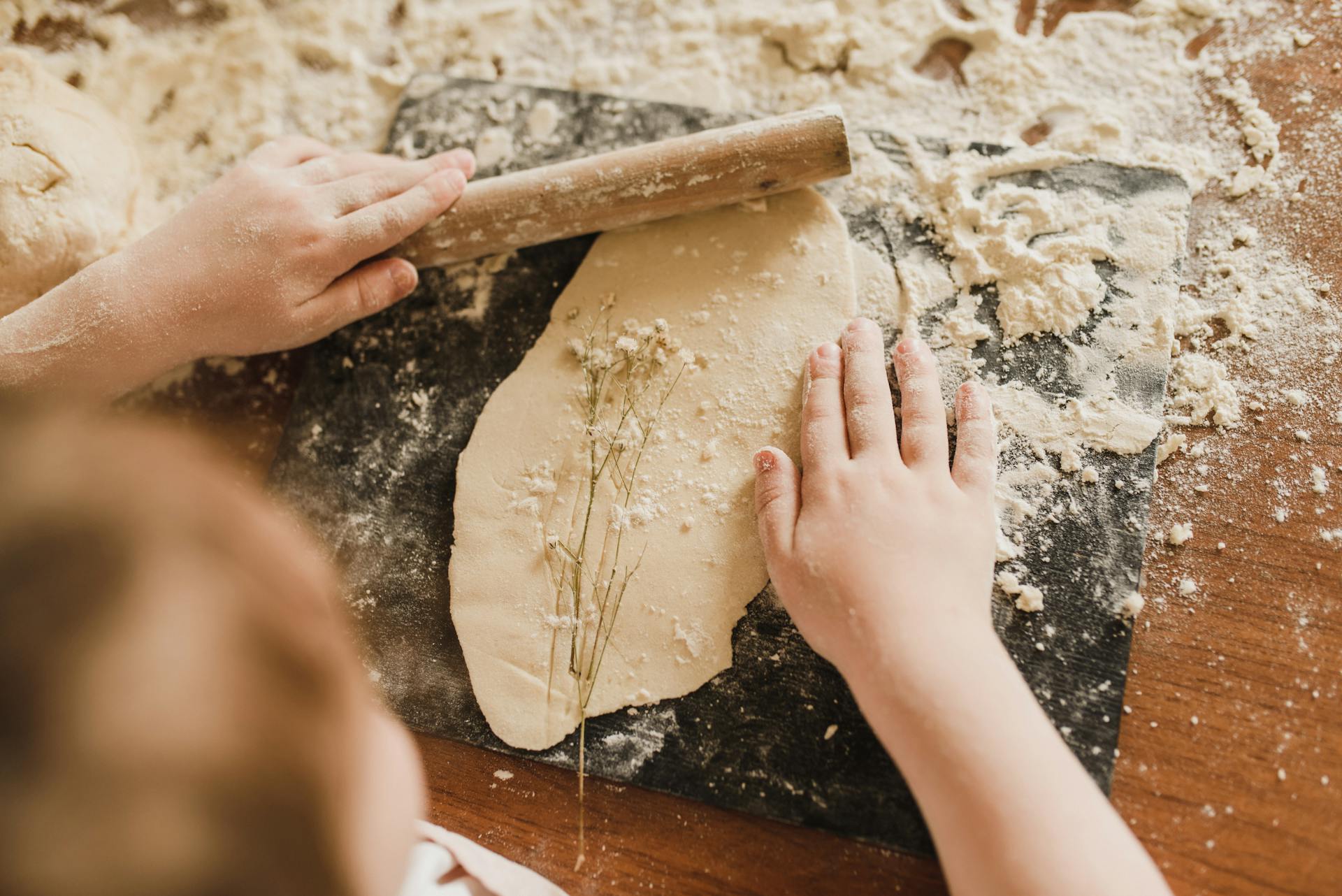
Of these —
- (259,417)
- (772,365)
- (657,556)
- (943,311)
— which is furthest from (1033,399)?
(259,417)

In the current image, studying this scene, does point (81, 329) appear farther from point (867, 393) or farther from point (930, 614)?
point (930, 614)

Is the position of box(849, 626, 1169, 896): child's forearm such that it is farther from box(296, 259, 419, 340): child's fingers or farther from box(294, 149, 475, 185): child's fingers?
box(294, 149, 475, 185): child's fingers

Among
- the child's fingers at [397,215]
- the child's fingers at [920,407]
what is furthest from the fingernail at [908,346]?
the child's fingers at [397,215]

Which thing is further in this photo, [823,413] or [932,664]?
[823,413]

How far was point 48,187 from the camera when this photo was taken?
1.19 meters

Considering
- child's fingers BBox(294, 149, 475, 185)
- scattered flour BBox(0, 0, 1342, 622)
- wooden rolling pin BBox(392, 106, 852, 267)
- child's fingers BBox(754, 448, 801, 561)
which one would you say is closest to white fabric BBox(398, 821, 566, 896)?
child's fingers BBox(754, 448, 801, 561)

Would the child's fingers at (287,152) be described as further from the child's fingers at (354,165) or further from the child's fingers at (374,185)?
the child's fingers at (374,185)

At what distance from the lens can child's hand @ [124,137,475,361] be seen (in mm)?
1133

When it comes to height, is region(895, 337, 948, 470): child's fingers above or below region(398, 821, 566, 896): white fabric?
above

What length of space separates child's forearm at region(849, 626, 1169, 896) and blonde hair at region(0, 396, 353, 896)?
0.59 m

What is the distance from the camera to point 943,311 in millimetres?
1153

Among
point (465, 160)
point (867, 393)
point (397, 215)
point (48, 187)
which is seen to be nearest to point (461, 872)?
point (867, 393)

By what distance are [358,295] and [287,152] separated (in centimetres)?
29

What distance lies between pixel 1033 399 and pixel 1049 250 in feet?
0.73
